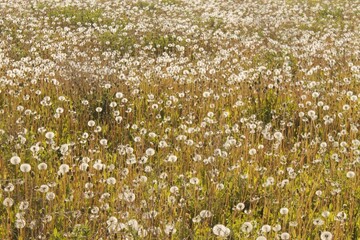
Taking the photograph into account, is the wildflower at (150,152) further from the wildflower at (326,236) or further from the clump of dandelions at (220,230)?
the wildflower at (326,236)

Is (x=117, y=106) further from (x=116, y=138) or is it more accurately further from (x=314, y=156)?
(x=314, y=156)

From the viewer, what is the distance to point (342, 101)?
19.7 feet

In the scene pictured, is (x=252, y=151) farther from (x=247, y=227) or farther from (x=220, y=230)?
(x=220, y=230)

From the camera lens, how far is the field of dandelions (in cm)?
333

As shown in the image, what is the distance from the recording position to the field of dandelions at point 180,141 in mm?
3332

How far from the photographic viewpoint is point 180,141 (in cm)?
485

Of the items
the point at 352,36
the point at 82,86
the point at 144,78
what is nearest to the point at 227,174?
the point at 82,86

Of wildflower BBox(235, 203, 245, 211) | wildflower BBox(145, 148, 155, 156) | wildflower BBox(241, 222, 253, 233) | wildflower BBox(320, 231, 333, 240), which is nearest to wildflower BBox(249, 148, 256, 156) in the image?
wildflower BBox(235, 203, 245, 211)

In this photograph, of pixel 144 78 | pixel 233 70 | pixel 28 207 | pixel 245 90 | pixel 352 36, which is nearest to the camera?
pixel 28 207

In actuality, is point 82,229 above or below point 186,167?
above

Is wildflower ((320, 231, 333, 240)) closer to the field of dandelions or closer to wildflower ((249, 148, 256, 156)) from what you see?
the field of dandelions

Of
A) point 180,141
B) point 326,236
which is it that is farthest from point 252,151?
point 326,236

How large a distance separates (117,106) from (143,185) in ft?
8.24

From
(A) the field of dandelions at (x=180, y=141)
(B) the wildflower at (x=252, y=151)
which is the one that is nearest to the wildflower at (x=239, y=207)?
(A) the field of dandelions at (x=180, y=141)
